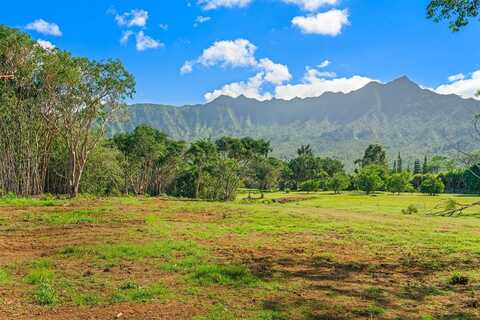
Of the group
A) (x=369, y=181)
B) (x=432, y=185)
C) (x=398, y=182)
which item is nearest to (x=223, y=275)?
(x=369, y=181)

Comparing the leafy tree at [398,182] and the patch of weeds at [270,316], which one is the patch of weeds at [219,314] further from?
the leafy tree at [398,182]

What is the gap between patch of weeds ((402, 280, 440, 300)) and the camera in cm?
847

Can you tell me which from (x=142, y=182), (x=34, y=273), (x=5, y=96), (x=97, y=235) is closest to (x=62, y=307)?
(x=34, y=273)

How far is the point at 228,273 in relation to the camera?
9.60 m

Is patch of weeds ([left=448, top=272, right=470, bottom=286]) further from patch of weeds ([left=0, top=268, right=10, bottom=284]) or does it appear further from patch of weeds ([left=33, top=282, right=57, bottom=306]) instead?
patch of weeds ([left=0, top=268, right=10, bottom=284])

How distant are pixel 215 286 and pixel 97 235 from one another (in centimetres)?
833

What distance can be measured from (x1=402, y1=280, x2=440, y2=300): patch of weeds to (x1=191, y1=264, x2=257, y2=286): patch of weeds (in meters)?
3.71

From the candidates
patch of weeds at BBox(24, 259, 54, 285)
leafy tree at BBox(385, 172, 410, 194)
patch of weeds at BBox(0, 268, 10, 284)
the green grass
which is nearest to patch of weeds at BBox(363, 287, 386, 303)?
patch of weeds at BBox(24, 259, 54, 285)

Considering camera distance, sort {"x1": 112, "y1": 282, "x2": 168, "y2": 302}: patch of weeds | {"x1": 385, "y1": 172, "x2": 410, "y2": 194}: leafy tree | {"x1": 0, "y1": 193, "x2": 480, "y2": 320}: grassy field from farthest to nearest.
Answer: {"x1": 385, "y1": 172, "x2": 410, "y2": 194}: leafy tree
{"x1": 112, "y1": 282, "x2": 168, "y2": 302}: patch of weeds
{"x1": 0, "y1": 193, "x2": 480, "y2": 320}: grassy field

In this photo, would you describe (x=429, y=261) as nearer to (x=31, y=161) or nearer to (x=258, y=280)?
(x=258, y=280)

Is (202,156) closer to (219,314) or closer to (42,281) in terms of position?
(42,281)

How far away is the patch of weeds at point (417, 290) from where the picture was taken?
8469 millimetres

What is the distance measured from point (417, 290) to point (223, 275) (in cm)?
490

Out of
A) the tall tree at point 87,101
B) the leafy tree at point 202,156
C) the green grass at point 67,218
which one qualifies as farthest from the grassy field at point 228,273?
the leafy tree at point 202,156
